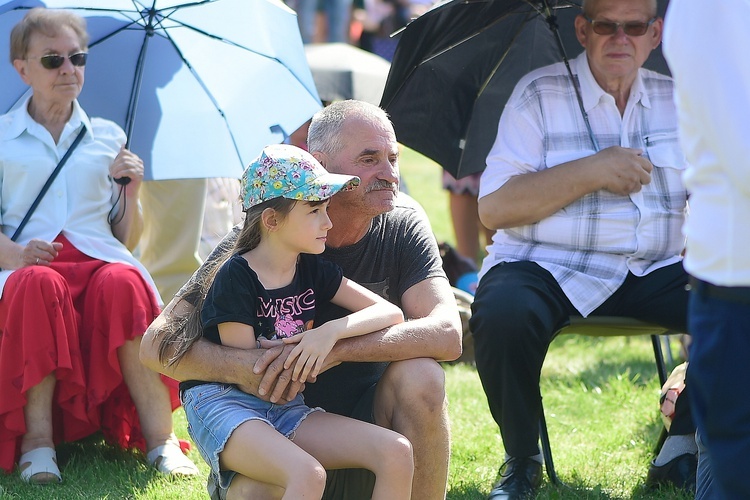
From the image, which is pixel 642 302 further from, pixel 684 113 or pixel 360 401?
pixel 684 113

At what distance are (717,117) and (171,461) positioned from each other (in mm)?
2664

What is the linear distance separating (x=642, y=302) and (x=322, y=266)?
139cm

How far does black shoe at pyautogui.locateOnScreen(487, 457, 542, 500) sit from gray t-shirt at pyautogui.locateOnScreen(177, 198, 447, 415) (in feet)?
2.28

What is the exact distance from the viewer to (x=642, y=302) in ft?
12.7

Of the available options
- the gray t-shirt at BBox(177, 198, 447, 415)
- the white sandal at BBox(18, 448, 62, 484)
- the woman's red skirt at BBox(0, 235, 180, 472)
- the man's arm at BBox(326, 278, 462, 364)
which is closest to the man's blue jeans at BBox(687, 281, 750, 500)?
the man's arm at BBox(326, 278, 462, 364)

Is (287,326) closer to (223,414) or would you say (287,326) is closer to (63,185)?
(223,414)

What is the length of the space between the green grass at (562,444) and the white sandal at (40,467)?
0.13 feet

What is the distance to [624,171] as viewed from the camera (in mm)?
3883

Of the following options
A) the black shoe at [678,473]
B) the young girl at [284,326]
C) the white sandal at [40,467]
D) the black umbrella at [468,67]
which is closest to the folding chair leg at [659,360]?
the black shoe at [678,473]

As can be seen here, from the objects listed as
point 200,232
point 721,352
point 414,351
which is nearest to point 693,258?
point 721,352

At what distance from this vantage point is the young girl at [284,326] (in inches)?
110

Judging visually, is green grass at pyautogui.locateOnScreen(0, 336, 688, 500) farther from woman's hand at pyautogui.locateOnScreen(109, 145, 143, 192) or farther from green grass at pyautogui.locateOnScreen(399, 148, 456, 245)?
green grass at pyautogui.locateOnScreen(399, 148, 456, 245)

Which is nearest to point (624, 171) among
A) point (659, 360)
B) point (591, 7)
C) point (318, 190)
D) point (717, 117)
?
point (591, 7)

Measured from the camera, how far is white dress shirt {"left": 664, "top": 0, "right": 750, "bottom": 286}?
1.96 meters
